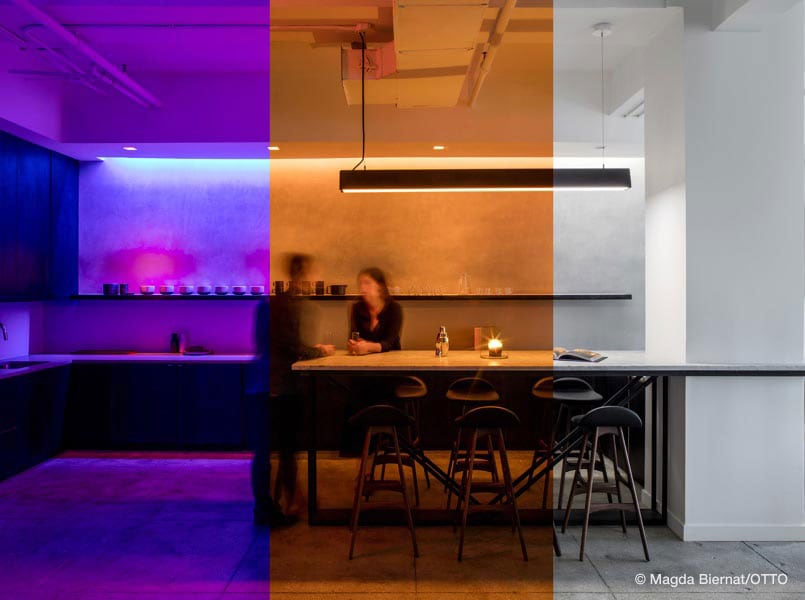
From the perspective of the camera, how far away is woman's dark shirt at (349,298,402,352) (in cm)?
543

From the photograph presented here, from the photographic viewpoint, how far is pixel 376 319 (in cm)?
566

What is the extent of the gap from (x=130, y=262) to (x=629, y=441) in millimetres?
5251

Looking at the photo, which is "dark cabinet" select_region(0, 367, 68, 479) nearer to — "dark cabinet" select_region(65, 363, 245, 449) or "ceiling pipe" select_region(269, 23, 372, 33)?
"dark cabinet" select_region(65, 363, 245, 449)

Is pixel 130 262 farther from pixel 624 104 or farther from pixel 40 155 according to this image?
pixel 624 104

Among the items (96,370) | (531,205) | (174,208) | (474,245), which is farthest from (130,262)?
(531,205)

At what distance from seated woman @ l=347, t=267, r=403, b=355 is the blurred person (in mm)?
585

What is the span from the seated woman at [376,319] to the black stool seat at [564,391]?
1.40 meters

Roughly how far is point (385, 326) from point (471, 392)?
126cm

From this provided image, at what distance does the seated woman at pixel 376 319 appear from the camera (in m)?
5.36

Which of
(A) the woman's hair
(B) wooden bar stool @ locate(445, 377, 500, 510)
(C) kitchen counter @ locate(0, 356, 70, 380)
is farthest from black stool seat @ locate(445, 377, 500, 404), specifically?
(C) kitchen counter @ locate(0, 356, 70, 380)

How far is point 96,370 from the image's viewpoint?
6.02 meters

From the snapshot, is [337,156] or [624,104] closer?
[624,104]

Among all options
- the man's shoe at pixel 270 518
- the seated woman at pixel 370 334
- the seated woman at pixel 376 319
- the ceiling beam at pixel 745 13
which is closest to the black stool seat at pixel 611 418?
the seated woman at pixel 370 334

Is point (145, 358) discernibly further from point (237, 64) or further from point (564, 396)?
point (564, 396)
